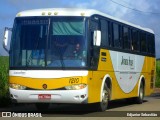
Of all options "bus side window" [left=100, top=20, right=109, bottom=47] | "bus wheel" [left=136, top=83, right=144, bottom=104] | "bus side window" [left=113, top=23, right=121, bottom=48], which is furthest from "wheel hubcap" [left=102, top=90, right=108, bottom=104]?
"bus wheel" [left=136, top=83, right=144, bottom=104]

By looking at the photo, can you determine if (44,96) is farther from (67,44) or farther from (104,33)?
(104,33)

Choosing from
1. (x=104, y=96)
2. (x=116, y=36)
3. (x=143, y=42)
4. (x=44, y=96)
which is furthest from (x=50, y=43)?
(x=143, y=42)

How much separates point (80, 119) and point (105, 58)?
3453mm

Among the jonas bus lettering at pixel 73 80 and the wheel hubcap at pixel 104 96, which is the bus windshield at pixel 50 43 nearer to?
the jonas bus lettering at pixel 73 80

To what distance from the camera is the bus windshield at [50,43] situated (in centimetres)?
1499

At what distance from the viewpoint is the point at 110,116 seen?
1527 centimetres

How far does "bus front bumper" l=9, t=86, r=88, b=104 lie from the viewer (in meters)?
14.8

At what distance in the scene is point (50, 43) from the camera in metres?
15.2

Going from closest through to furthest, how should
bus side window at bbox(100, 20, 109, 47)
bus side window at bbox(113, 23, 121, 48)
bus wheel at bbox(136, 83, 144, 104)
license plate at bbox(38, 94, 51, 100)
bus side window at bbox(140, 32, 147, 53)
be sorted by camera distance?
license plate at bbox(38, 94, 51, 100)
bus side window at bbox(100, 20, 109, 47)
bus side window at bbox(113, 23, 121, 48)
bus wheel at bbox(136, 83, 144, 104)
bus side window at bbox(140, 32, 147, 53)

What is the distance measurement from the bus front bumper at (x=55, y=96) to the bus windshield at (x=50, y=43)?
80cm

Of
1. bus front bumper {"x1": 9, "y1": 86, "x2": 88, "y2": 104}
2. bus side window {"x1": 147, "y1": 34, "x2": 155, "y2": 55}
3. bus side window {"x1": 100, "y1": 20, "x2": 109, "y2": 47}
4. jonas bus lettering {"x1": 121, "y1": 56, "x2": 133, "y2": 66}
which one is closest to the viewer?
bus front bumper {"x1": 9, "y1": 86, "x2": 88, "y2": 104}

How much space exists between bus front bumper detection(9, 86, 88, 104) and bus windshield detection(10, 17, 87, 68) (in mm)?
801

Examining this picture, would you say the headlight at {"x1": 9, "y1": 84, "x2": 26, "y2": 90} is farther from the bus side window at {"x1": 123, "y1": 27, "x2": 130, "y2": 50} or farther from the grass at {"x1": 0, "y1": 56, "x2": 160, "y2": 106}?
the bus side window at {"x1": 123, "y1": 27, "x2": 130, "y2": 50}

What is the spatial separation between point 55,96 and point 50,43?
1.67 meters
